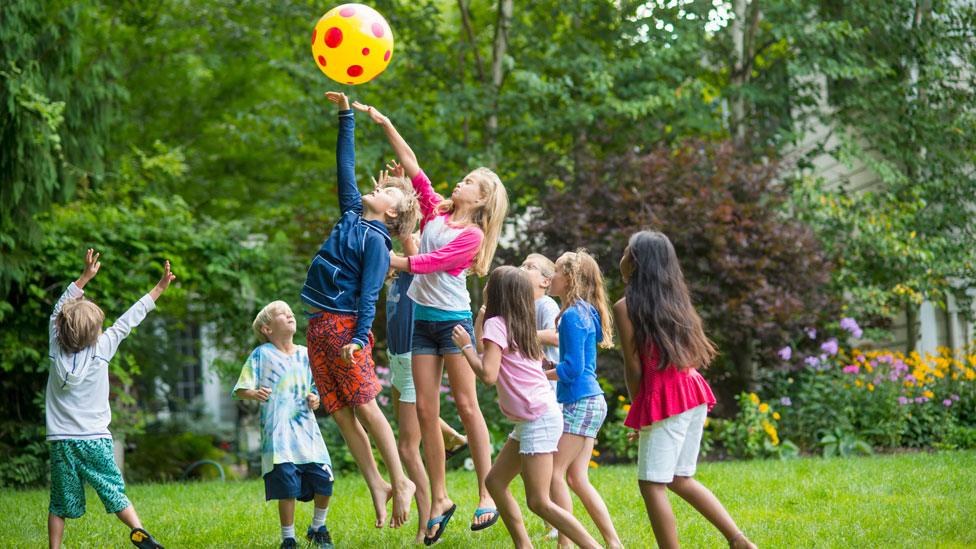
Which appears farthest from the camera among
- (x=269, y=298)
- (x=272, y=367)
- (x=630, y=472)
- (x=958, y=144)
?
(x=958, y=144)

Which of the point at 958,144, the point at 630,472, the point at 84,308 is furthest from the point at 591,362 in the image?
the point at 958,144

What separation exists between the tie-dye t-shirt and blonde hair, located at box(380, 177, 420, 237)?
912 millimetres

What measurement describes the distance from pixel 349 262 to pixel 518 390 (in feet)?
3.61

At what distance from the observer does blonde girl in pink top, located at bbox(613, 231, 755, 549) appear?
169 inches

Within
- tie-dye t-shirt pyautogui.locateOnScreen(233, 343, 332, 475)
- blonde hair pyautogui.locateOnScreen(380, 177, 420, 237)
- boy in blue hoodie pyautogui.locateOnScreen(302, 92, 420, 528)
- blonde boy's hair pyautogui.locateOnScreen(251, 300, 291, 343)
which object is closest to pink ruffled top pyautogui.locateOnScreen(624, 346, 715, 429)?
boy in blue hoodie pyautogui.locateOnScreen(302, 92, 420, 528)

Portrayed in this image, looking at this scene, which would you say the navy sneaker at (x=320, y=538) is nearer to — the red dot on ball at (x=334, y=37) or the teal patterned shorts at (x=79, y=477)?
the teal patterned shorts at (x=79, y=477)

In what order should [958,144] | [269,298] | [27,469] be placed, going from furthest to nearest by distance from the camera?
[958,144], [269,298], [27,469]

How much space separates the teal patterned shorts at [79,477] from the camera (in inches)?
211

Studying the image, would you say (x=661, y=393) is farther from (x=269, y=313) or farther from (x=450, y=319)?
(x=269, y=313)

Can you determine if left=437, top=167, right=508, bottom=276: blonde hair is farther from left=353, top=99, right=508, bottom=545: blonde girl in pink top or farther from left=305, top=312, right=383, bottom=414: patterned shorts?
left=305, top=312, right=383, bottom=414: patterned shorts

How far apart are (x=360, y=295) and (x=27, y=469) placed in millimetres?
6086

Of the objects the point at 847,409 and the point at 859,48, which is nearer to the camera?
the point at 847,409

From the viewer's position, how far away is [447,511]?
5.25 meters

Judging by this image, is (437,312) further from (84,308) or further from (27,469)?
(27,469)
